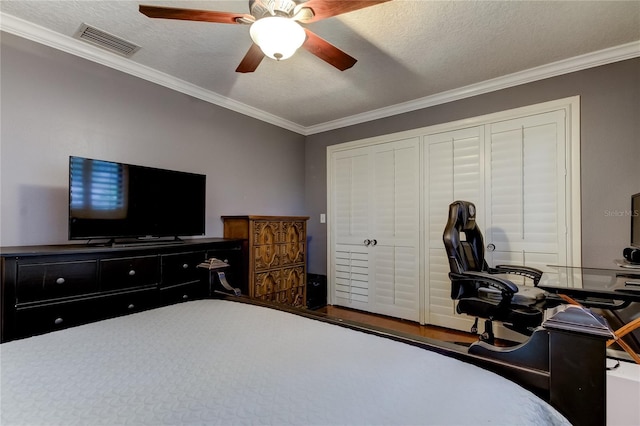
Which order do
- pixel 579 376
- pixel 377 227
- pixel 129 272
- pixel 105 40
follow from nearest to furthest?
pixel 579 376
pixel 129 272
pixel 105 40
pixel 377 227

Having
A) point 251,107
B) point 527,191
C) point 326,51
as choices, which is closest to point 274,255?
point 251,107

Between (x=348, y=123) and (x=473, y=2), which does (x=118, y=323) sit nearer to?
(x=473, y=2)

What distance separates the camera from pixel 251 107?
3576mm

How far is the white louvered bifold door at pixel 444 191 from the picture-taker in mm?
3055

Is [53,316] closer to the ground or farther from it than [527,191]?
closer to the ground

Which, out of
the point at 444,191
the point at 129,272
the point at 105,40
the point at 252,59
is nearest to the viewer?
the point at 252,59

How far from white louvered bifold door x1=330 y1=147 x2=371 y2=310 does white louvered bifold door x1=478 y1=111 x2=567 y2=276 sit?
1361 mm

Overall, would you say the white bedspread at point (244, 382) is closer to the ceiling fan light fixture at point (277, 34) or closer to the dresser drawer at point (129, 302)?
the dresser drawer at point (129, 302)

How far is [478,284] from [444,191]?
1.18m

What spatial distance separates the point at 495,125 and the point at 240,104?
2715mm

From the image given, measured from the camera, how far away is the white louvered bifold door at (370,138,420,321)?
341cm

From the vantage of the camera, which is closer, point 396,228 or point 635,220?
point 635,220

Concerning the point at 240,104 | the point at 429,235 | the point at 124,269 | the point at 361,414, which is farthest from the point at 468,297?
the point at 240,104

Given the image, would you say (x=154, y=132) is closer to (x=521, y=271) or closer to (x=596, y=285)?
(x=521, y=271)
